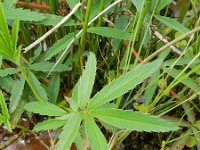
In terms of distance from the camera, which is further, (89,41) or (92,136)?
(89,41)

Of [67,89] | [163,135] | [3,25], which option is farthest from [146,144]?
[3,25]

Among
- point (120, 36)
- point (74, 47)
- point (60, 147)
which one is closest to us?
point (60, 147)

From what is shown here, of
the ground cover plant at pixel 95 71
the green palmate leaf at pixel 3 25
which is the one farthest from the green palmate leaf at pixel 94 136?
the green palmate leaf at pixel 3 25

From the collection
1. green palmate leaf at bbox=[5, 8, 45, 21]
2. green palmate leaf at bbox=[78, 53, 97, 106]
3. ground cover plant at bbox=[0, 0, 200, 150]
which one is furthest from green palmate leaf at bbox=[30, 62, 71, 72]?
green palmate leaf at bbox=[78, 53, 97, 106]

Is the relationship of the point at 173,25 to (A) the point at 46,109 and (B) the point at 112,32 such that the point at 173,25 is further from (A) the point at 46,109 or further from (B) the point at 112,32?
(A) the point at 46,109

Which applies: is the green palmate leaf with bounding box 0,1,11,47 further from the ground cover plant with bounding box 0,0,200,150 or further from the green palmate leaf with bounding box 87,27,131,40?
the green palmate leaf with bounding box 87,27,131,40

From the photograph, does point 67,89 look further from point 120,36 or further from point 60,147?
point 60,147

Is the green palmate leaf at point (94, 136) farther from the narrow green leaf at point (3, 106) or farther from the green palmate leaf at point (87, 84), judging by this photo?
the narrow green leaf at point (3, 106)
